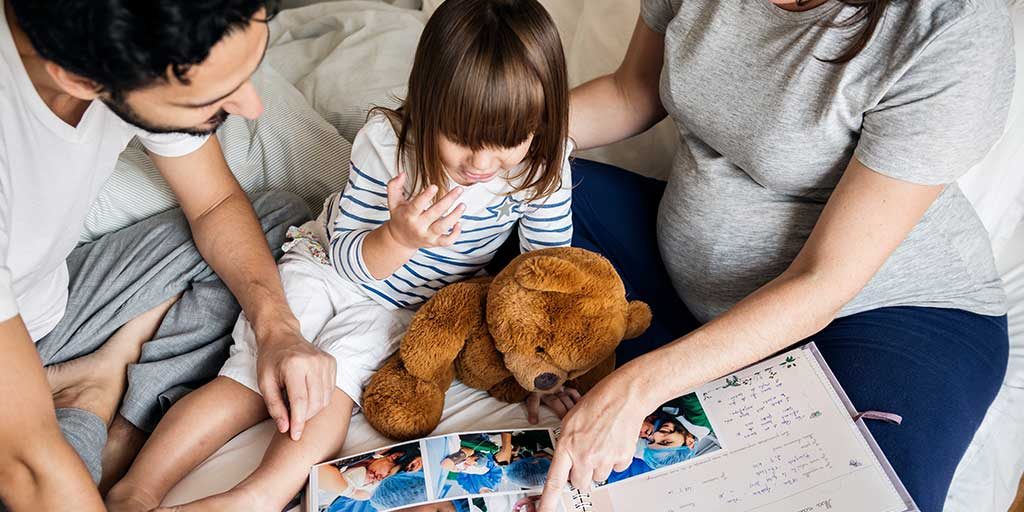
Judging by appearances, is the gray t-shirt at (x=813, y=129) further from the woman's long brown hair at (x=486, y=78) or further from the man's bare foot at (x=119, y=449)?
the man's bare foot at (x=119, y=449)

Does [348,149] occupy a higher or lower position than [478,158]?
lower

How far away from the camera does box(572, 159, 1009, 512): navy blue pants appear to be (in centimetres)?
104

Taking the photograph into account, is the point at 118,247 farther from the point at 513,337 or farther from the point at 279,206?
the point at 513,337

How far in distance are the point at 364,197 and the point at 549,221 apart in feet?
0.84

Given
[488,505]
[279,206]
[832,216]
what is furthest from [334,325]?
[832,216]

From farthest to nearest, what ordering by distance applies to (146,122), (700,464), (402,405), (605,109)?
(605,109), (402,405), (700,464), (146,122)

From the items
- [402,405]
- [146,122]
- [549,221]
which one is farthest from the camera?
[549,221]

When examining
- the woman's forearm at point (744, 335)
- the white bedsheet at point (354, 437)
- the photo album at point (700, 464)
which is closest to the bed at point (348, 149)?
the white bedsheet at point (354, 437)

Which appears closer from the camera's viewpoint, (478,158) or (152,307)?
(478,158)

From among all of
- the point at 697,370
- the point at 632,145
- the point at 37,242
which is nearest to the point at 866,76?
the point at 697,370

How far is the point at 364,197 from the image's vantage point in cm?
120

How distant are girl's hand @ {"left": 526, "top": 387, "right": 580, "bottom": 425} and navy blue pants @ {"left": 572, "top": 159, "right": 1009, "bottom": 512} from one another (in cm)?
11

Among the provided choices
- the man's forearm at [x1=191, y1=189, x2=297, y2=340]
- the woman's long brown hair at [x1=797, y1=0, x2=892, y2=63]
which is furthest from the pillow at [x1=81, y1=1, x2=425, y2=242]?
the woman's long brown hair at [x1=797, y1=0, x2=892, y2=63]

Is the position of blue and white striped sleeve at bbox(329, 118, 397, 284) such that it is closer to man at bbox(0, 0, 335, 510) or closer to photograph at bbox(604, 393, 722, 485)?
man at bbox(0, 0, 335, 510)
